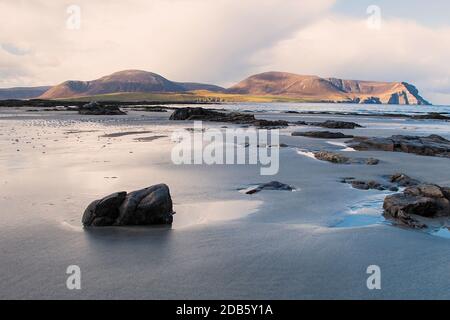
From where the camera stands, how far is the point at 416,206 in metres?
8.22

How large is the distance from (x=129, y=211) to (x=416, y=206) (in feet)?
17.1

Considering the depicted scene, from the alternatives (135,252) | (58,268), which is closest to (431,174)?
(135,252)

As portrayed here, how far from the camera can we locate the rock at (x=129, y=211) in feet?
24.7

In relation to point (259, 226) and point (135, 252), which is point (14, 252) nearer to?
point (135, 252)

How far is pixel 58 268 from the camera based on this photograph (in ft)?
18.5

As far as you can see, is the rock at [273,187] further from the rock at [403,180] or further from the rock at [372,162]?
the rock at [372,162]

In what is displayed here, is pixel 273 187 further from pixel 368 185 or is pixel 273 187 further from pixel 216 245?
pixel 216 245

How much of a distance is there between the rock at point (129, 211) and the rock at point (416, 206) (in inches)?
161

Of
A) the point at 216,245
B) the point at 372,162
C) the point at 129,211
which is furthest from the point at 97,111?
the point at 216,245

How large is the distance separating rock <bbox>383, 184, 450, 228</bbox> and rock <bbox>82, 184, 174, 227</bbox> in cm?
410

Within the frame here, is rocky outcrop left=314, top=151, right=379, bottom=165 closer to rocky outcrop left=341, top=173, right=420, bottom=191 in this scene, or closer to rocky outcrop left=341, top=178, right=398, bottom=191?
rocky outcrop left=341, top=173, right=420, bottom=191

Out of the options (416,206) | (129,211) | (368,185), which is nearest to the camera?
(129,211)

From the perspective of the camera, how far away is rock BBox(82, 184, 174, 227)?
754 centimetres

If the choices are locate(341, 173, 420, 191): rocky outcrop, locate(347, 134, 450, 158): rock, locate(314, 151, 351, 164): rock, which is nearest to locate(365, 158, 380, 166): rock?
locate(314, 151, 351, 164): rock
